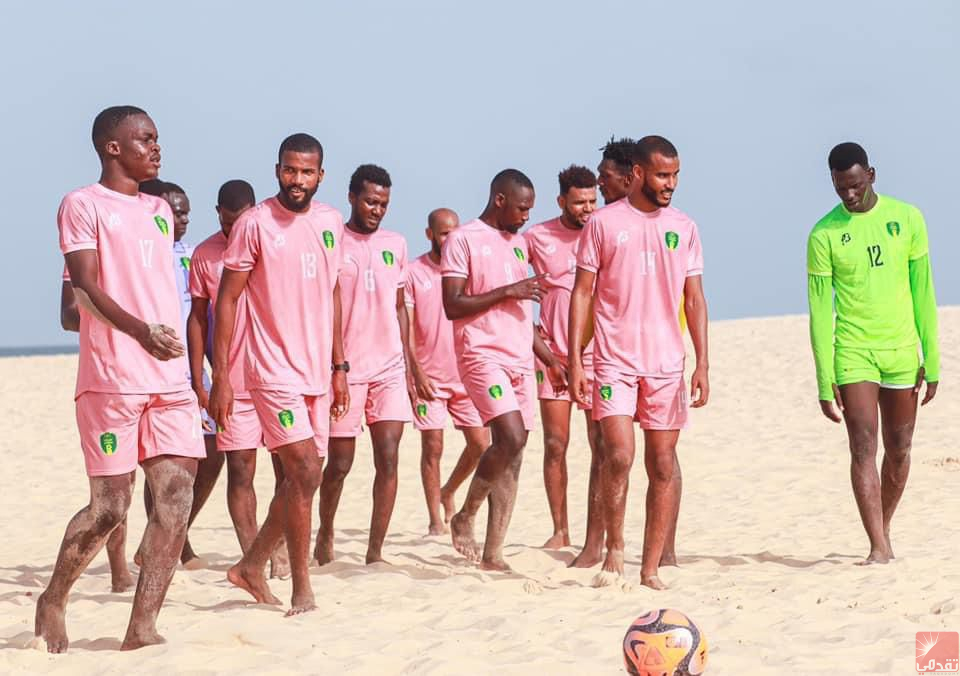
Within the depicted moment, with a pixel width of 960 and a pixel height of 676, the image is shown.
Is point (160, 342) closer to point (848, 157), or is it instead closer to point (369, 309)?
point (369, 309)

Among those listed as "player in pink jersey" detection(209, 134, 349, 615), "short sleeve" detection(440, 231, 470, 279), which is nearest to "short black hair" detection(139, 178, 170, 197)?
"short sleeve" detection(440, 231, 470, 279)

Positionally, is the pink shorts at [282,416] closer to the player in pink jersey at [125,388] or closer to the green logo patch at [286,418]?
the green logo patch at [286,418]

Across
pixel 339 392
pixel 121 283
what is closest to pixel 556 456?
pixel 339 392

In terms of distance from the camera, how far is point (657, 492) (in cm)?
746

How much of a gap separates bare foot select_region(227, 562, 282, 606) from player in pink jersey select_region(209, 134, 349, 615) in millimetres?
206

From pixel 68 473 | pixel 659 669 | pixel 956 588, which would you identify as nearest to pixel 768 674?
pixel 659 669

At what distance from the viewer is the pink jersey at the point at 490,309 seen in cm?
822

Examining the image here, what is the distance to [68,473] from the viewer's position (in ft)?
56.6

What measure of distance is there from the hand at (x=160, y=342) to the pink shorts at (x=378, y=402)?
3042 mm

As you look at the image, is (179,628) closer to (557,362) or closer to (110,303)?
(110,303)

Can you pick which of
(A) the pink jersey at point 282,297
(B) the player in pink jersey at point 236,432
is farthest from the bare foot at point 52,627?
(B) the player in pink jersey at point 236,432

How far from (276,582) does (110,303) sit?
2847 millimetres

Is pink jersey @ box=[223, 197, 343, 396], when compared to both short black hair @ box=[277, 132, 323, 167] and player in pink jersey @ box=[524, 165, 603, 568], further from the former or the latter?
player in pink jersey @ box=[524, 165, 603, 568]

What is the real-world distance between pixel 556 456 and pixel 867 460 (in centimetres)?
209
